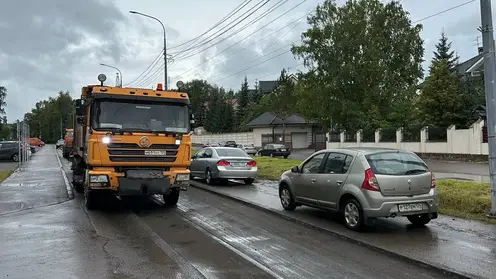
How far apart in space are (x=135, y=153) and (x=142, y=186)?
30.2 inches

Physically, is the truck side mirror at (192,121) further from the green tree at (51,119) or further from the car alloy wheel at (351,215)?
the green tree at (51,119)

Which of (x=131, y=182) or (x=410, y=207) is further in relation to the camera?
(x=131, y=182)

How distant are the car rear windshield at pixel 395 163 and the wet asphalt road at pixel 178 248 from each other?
1522mm

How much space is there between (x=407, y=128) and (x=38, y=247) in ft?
107

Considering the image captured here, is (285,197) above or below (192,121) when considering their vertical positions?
below

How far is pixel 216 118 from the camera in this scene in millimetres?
95875

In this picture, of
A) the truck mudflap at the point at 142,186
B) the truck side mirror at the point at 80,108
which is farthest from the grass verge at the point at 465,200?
the truck side mirror at the point at 80,108

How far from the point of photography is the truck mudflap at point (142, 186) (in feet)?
34.8

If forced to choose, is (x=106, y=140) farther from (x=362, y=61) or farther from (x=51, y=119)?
(x=51, y=119)

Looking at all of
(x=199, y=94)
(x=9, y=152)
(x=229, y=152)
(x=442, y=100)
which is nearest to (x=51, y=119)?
(x=199, y=94)

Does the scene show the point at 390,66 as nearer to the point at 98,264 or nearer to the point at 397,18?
the point at 397,18

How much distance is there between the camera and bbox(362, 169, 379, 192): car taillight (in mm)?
8266

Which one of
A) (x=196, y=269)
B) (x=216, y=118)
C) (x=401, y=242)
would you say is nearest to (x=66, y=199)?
(x=196, y=269)

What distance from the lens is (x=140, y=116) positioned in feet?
36.5
